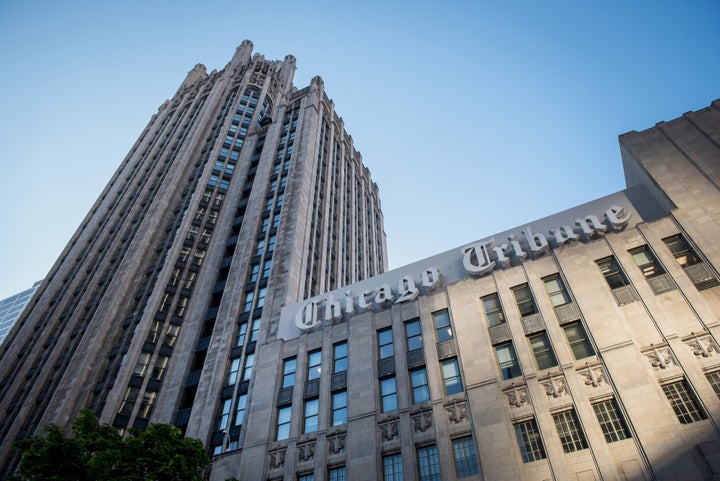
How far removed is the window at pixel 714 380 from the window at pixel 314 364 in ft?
73.7

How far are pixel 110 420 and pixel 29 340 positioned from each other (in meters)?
24.4

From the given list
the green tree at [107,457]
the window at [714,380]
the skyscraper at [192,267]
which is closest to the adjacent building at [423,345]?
the window at [714,380]

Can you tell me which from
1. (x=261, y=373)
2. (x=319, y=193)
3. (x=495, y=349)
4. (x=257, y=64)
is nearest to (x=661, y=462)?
(x=495, y=349)

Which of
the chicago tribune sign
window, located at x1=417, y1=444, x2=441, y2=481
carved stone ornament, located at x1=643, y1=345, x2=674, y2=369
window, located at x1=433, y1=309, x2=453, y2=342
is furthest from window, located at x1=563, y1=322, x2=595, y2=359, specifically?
window, located at x1=417, y1=444, x2=441, y2=481

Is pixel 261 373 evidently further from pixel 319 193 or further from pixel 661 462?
pixel 319 193

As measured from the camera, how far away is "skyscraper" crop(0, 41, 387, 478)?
48469 mm

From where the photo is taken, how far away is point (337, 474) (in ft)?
95.5

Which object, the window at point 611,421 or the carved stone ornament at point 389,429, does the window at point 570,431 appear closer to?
the window at point 611,421

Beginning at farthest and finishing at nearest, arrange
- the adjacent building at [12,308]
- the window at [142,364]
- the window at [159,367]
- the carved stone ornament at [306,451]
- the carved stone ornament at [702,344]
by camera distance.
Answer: the adjacent building at [12,308] < the window at [159,367] < the window at [142,364] < the carved stone ornament at [306,451] < the carved stone ornament at [702,344]

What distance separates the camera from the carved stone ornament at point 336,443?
29719 millimetres

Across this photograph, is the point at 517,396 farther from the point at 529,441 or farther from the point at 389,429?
the point at 389,429

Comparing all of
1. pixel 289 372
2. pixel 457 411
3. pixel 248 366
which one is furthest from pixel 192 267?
pixel 457 411

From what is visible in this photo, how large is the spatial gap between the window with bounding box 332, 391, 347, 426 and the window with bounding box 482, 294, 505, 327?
10583 mm

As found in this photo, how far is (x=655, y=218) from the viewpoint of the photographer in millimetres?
33281
